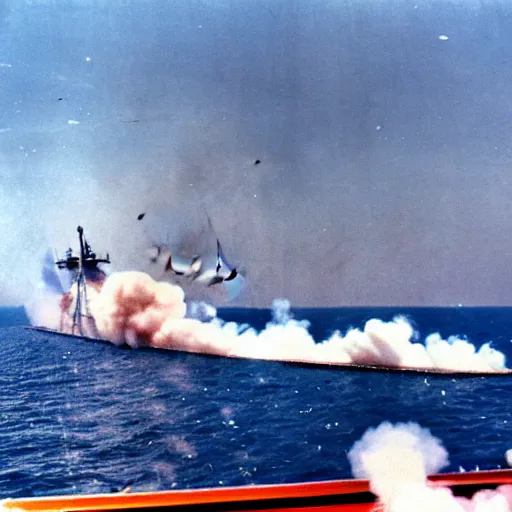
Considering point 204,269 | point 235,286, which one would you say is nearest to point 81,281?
point 204,269

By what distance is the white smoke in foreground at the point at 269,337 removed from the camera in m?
3.71

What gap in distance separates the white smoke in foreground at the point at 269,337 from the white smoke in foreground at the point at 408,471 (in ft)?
2.79

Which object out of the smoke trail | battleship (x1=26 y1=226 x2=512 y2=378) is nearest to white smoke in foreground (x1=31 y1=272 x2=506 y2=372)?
battleship (x1=26 y1=226 x2=512 y2=378)

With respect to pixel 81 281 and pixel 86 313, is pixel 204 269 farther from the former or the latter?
pixel 86 313

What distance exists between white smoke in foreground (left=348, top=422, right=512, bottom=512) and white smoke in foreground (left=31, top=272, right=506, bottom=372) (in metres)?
0.85

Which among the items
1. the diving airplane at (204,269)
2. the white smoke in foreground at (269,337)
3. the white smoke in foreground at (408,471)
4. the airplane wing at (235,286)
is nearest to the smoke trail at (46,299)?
the white smoke in foreground at (269,337)

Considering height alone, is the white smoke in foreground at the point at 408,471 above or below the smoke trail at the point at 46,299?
below

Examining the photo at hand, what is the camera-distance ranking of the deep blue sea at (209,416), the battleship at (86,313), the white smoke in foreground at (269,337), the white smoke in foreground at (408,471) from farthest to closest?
the white smoke in foreground at (269,337) → the battleship at (86,313) → the deep blue sea at (209,416) → the white smoke in foreground at (408,471)

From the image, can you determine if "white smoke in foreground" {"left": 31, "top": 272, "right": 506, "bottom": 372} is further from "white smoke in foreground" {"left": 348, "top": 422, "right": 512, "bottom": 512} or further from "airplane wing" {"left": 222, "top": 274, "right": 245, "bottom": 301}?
"white smoke in foreground" {"left": 348, "top": 422, "right": 512, "bottom": 512}

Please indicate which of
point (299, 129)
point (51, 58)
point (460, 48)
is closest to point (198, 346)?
point (299, 129)

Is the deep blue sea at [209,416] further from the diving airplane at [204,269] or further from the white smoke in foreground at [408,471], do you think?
the diving airplane at [204,269]

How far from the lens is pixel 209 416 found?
3.39 meters

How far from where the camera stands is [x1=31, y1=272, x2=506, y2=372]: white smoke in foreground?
371cm

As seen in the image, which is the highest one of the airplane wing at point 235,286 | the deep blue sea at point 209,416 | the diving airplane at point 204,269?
the diving airplane at point 204,269
